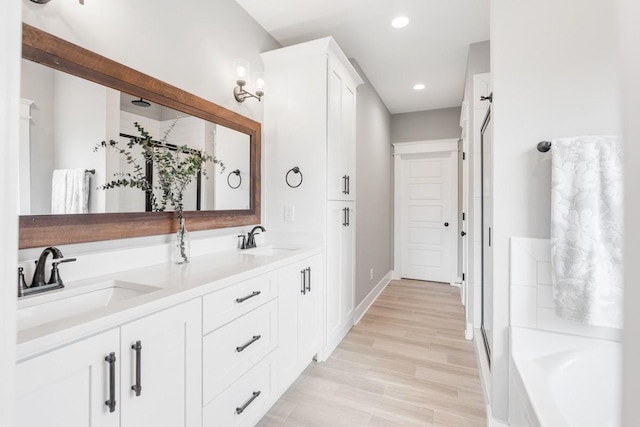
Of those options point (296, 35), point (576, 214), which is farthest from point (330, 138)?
point (576, 214)

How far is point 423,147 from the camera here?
4777 mm

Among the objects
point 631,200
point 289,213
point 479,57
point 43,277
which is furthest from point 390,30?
point 43,277

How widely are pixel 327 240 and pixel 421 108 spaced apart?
335 centimetres

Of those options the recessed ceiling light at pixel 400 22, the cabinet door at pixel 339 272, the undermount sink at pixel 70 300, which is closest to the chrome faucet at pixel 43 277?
the undermount sink at pixel 70 300

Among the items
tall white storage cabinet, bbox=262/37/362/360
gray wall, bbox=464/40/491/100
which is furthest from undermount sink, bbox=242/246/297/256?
gray wall, bbox=464/40/491/100

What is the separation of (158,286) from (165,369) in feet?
1.03

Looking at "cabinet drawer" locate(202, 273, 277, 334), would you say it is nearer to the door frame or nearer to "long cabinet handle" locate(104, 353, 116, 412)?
"long cabinet handle" locate(104, 353, 116, 412)

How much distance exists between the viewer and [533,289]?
1526mm

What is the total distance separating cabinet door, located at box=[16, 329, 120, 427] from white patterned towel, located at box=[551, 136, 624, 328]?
1835 millimetres

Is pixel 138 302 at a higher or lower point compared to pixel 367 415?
higher

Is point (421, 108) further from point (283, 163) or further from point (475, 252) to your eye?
point (283, 163)

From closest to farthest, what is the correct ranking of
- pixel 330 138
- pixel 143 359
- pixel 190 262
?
pixel 143 359 < pixel 190 262 < pixel 330 138

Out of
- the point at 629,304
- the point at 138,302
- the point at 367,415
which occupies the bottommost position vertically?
the point at 367,415

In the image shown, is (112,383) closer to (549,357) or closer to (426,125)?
(549,357)
